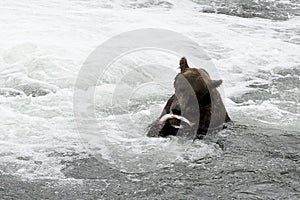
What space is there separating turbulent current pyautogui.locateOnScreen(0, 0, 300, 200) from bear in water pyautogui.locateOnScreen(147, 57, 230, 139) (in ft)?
0.49

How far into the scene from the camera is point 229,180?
16.2 ft

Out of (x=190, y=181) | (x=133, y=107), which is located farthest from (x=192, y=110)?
(x=190, y=181)

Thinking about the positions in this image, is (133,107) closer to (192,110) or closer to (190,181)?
(192,110)

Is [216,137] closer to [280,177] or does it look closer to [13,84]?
[280,177]

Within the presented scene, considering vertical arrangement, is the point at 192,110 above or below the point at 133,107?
above

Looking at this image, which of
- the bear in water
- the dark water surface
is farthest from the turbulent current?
the bear in water

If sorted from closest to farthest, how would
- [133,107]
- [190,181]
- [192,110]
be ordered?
[190,181] < [192,110] < [133,107]

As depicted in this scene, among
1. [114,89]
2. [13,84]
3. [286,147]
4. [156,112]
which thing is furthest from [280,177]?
[13,84]

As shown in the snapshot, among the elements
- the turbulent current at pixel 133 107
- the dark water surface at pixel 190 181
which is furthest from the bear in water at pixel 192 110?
the dark water surface at pixel 190 181

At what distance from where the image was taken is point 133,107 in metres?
7.10

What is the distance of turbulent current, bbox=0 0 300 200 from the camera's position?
4887 mm

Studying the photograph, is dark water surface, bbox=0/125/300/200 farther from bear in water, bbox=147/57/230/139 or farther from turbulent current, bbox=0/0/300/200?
bear in water, bbox=147/57/230/139

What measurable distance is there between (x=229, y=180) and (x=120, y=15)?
7779 mm

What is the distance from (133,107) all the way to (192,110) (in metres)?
1.22
